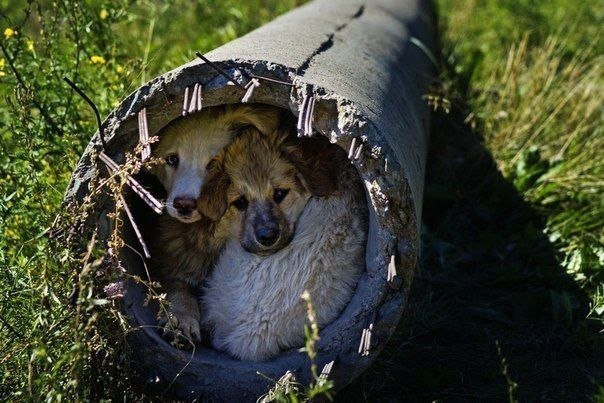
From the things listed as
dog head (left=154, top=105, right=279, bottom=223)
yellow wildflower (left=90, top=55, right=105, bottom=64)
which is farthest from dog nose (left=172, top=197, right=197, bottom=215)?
yellow wildflower (left=90, top=55, right=105, bottom=64)

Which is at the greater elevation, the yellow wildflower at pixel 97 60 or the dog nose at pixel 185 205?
the yellow wildflower at pixel 97 60

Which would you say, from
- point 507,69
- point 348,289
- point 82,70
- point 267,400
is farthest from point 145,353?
point 507,69

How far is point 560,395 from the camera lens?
12.5 feet

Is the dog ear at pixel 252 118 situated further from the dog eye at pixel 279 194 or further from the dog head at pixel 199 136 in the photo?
the dog eye at pixel 279 194

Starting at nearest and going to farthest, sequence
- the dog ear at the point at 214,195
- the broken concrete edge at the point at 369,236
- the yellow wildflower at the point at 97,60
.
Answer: the broken concrete edge at the point at 369,236
the dog ear at the point at 214,195
the yellow wildflower at the point at 97,60

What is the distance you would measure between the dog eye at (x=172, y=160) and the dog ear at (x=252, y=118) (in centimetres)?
33

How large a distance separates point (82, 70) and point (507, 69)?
3.45 meters

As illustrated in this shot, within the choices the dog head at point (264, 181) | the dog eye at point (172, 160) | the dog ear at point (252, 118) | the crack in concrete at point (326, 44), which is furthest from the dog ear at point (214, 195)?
the crack in concrete at point (326, 44)

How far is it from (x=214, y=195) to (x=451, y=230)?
196 centimetres

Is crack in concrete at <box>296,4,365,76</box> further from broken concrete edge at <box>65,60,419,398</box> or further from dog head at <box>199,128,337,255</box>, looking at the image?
dog head at <box>199,128,337,255</box>

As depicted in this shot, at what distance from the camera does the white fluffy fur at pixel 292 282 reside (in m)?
3.86

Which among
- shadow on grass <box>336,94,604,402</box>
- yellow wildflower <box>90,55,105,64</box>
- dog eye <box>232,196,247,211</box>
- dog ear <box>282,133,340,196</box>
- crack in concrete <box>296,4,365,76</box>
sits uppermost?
crack in concrete <box>296,4,365,76</box>

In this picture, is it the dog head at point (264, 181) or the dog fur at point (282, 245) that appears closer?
the dog fur at point (282, 245)

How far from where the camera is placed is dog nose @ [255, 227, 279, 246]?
407 cm
